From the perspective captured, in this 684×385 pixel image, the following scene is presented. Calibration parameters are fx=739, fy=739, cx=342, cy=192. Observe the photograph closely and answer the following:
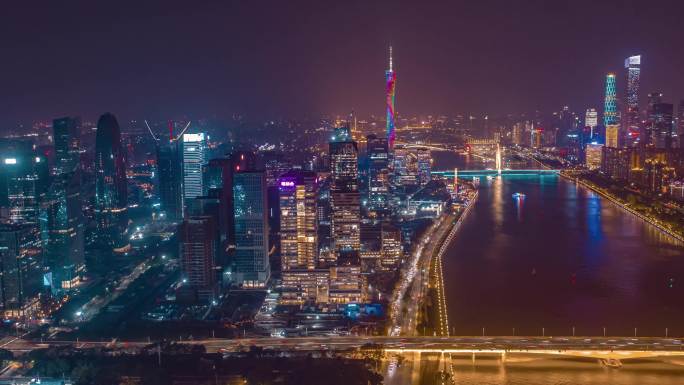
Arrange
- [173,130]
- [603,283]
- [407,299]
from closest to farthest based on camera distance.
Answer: [407,299]
[603,283]
[173,130]

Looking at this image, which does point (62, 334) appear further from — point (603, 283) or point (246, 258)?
point (603, 283)

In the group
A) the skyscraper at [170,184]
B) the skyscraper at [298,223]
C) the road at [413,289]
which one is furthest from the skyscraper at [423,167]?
the skyscraper at [298,223]

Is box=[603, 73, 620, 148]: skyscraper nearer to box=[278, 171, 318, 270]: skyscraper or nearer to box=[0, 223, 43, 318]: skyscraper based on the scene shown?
box=[278, 171, 318, 270]: skyscraper

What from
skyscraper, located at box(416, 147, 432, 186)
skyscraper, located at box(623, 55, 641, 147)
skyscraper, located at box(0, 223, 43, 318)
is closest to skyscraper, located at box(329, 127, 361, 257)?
skyscraper, located at box(0, 223, 43, 318)

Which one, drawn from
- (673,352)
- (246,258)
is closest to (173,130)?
(246,258)

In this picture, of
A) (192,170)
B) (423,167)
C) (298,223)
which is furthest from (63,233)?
(423,167)

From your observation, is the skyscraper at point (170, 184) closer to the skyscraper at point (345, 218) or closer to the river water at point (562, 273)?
the skyscraper at point (345, 218)

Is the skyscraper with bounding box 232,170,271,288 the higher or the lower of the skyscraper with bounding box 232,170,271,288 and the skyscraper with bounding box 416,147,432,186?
the lower
